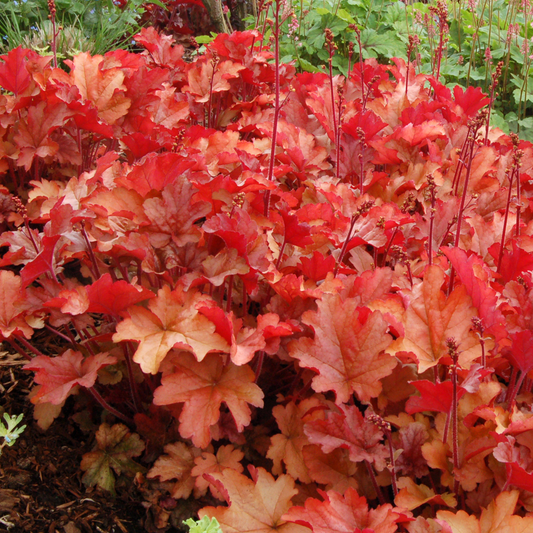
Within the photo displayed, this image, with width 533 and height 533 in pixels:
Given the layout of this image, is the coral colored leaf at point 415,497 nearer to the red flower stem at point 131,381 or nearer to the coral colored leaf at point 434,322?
the coral colored leaf at point 434,322

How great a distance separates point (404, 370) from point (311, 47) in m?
3.53

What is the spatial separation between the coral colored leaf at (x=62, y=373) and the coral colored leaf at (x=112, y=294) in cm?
15

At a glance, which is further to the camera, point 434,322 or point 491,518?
point 434,322

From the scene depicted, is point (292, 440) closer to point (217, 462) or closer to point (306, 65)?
point (217, 462)

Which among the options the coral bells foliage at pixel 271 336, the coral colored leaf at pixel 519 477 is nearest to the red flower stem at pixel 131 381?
the coral bells foliage at pixel 271 336

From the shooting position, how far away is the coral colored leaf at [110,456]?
4.70 feet

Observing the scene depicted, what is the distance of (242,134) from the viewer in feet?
8.06

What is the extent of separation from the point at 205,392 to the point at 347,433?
338 mm

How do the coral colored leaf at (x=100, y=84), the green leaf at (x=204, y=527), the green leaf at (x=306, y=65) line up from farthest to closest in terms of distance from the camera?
the green leaf at (x=306, y=65)
the coral colored leaf at (x=100, y=84)
the green leaf at (x=204, y=527)

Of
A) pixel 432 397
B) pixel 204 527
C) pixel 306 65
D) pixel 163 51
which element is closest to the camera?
pixel 204 527

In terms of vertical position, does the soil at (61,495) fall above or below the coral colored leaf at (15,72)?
below

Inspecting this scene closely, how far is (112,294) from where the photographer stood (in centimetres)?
119

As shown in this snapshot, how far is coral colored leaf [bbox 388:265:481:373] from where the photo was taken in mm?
1190

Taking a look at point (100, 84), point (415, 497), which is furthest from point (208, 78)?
point (415, 497)
